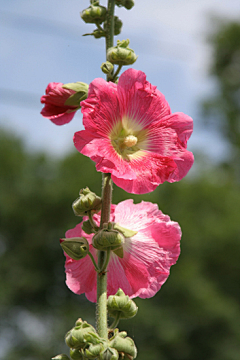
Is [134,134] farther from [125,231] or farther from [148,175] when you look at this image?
[125,231]

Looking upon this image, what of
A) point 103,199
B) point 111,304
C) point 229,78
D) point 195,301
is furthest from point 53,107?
point 229,78

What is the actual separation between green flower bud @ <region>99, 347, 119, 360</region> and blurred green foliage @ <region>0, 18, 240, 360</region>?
17009 mm

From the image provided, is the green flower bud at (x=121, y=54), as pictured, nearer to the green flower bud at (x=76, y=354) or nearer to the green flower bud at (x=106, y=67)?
the green flower bud at (x=106, y=67)

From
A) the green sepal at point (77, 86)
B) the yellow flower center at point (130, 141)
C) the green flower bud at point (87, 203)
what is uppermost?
the green sepal at point (77, 86)

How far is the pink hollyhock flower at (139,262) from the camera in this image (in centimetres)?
145

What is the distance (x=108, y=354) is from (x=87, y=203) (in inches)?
16.7

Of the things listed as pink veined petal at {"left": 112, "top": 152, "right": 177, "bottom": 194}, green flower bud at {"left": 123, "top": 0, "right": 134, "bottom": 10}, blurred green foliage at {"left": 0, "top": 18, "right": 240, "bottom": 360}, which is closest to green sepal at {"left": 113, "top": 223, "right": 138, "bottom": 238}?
pink veined petal at {"left": 112, "top": 152, "right": 177, "bottom": 194}

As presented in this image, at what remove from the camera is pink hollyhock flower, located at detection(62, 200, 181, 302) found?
145cm

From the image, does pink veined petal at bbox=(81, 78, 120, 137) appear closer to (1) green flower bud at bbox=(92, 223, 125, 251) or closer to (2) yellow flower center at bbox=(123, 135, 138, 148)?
(2) yellow flower center at bbox=(123, 135, 138, 148)

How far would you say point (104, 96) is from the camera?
135 cm

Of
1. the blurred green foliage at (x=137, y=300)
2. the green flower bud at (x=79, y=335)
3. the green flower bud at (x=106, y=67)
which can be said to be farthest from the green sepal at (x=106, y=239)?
the blurred green foliage at (x=137, y=300)

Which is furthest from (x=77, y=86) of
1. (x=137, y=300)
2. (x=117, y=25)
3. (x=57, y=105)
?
(x=137, y=300)

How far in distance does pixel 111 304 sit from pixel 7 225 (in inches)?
850

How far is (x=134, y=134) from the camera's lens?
1.49 meters
